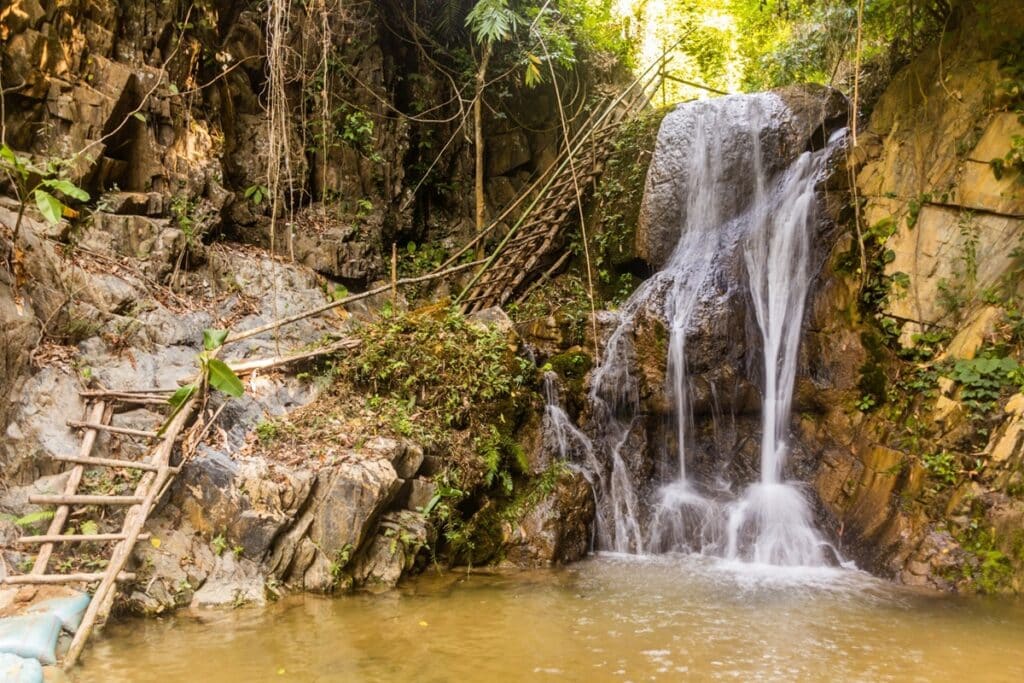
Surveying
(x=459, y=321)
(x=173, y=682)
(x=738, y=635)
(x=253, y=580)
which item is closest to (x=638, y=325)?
(x=459, y=321)

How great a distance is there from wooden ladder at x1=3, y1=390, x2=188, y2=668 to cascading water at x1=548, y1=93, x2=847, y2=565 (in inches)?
154

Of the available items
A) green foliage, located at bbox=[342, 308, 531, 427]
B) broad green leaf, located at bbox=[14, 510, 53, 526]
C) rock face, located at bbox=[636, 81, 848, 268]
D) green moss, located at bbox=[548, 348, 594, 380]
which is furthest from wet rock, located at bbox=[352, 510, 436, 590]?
rock face, located at bbox=[636, 81, 848, 268]

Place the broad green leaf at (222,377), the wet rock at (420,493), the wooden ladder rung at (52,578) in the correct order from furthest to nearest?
the wet rock at (420,493) < the broad green leaf at (222,377) < the wooden ladder rung at (52,578)

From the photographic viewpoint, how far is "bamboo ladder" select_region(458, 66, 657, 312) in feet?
32.4

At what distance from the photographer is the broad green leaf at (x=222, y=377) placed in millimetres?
5461

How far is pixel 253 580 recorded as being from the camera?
5.29 meters

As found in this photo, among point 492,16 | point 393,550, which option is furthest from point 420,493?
point 492,16

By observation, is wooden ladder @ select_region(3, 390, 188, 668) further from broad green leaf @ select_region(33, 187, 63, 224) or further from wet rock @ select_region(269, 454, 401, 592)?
broad green leaf @ select_region(33, 187, 63, 224)

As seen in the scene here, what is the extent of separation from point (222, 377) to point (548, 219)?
241 inches

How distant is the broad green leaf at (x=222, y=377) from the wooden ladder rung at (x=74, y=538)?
119 cm

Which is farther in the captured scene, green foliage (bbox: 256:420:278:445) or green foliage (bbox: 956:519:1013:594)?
green foliage (bbox: 256:420:278:445)

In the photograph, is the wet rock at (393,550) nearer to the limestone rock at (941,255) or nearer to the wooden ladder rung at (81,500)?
the wooden ladder rung at (81,500)

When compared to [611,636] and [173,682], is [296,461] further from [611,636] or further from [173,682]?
[611,636]

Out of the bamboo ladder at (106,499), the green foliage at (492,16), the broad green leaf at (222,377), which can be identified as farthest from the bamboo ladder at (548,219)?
the bamboo ladder at (106,499)
